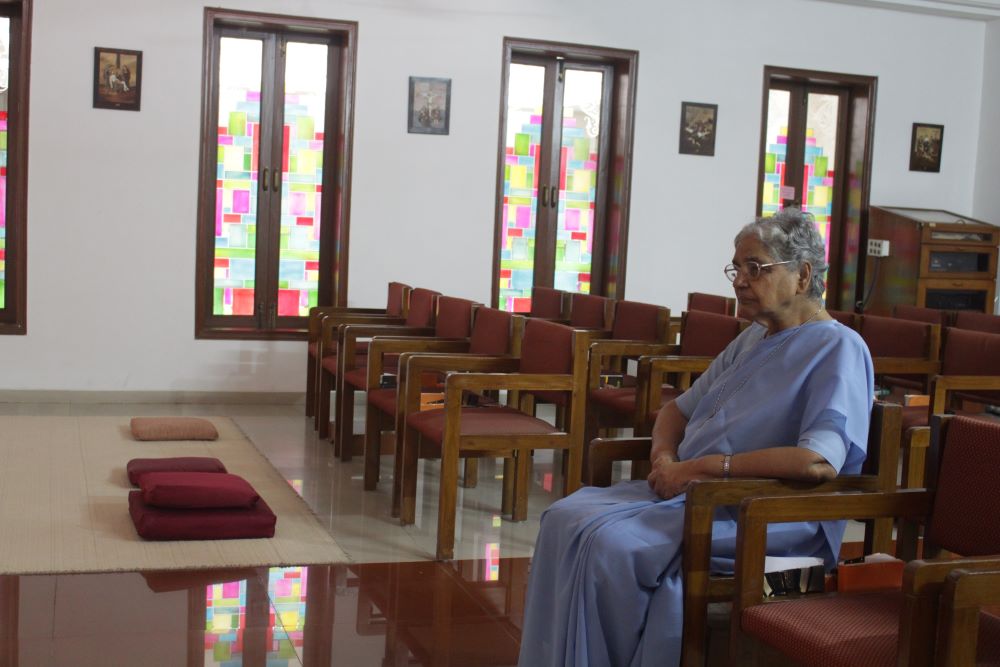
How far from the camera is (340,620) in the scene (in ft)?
11.7

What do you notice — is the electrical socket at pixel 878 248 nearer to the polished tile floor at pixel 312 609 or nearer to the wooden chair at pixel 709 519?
the polished tile floor at pixel 312 609

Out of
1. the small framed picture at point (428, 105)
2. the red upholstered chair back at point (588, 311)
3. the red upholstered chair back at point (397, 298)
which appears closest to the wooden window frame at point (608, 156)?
the small framed picture at point (428, 105)

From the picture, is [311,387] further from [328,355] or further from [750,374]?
[750,374]

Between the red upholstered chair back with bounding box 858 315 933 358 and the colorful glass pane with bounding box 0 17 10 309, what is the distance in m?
5.44

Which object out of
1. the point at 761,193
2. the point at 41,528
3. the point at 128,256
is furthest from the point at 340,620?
the point at 761,193

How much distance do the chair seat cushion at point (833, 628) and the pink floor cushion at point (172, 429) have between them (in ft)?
15.1

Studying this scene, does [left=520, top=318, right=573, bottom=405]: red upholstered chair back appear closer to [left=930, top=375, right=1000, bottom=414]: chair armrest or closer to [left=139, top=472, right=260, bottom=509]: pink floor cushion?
[left=139, top=472, right=260, bottom=509]: pink floor cushion

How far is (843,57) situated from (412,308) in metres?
4.54

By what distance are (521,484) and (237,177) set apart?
4.17m

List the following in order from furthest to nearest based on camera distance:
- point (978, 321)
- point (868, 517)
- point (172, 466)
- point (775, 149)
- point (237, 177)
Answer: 1. point (775, 149)
2. point (237, 177)
3. point (978, 321)
4. point (172, 466)
5. point (868, 517)

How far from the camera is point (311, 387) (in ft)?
24.5

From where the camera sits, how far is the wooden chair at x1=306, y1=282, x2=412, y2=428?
7051 millimetres

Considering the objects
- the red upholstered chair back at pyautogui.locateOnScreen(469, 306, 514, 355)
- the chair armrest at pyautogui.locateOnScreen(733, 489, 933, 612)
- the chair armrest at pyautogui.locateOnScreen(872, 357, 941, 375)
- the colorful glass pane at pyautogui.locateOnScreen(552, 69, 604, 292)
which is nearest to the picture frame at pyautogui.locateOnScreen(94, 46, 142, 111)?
the colorful glass pane at pyautogui.locateOnScreen(552, 69, 604, 292)

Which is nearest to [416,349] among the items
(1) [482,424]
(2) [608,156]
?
(1) [482,424]
